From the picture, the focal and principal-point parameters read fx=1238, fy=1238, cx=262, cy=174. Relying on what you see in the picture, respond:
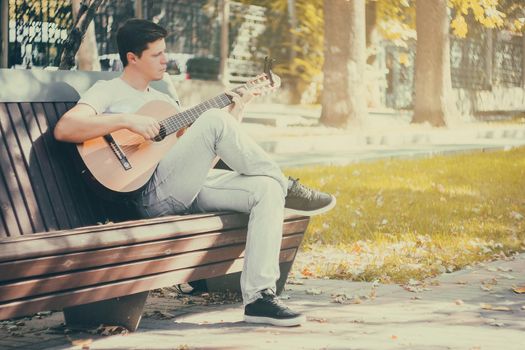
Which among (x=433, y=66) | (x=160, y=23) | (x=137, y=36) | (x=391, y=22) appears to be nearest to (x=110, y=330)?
(x=137, y=36)

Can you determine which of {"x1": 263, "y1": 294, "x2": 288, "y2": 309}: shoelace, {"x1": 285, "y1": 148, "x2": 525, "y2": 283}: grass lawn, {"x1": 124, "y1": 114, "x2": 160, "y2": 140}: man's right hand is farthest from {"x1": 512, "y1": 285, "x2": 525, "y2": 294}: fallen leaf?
{"x1": 124, "y1": 114, "x2": 160, "y2": 140}: man's right hand

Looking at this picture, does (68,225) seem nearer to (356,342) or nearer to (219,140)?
(219,140)

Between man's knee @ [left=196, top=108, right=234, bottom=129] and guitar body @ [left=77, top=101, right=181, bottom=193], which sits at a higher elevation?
man's knee @ [left=196, top=108, right=234, bottom=129]

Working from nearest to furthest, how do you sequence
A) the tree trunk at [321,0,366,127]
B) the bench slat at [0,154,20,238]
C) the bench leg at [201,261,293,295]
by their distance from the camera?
the bench slat at [0,154,20,238]
the bench leg at [201,261,293,295]
the tree trunk at [321,0,366,127]

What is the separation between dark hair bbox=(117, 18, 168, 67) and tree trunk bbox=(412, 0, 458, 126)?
21232 millimetres

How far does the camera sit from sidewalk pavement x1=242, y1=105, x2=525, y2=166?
19.3 metres

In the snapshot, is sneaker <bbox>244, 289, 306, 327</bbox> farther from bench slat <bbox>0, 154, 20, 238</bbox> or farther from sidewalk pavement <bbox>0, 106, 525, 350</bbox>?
bench slat <bbox>0, 154, 20, 238</bbox>

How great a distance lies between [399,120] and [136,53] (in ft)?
73.5

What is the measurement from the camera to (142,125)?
237 inches

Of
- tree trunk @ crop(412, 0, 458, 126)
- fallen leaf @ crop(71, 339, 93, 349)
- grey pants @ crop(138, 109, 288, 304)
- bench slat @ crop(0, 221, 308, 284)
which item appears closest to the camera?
bench slat @ crop(0, 221, 308, 284)

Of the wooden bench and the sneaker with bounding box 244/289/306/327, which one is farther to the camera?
the sneaker with bounding box 244/289/306/327

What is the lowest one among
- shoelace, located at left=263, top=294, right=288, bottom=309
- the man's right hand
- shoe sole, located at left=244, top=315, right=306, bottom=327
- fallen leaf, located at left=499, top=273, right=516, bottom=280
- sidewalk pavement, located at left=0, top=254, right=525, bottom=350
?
fallen leaf, located at left=499, top=273, right=516, bottom=280

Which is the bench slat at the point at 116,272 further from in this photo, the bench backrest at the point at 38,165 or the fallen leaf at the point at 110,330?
the bench backrest at the point at 38,165

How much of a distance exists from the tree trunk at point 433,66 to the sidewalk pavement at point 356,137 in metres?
0.45
